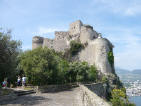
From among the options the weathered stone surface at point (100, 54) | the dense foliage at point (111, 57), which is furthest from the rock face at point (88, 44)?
the dense foliage at point (111, 57)

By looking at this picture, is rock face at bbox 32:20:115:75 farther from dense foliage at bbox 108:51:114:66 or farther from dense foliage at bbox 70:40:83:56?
dense foliage at bbox 70:40:83:56

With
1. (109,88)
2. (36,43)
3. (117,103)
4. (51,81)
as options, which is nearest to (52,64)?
(51,81)

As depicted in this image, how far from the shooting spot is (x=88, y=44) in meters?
50.5

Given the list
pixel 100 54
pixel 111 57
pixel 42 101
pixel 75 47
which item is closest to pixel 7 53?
pixel 42 101

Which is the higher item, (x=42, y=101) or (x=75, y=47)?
(x=75, y=47)

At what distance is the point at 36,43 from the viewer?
62000 millimetres

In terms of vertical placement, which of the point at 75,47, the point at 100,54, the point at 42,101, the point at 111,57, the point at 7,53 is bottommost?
the point at 42,101

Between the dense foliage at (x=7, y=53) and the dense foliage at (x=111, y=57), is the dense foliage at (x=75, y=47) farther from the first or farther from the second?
the dense foliage at (x=7, y=53)

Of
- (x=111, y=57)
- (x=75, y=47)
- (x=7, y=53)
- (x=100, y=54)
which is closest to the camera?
(x=7, y=53)

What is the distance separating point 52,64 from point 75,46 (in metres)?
31.7

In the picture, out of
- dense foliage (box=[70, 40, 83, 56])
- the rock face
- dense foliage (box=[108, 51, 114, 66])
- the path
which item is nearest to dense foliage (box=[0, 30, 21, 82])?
the path

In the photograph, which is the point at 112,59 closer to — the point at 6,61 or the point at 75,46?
the point at 75,46

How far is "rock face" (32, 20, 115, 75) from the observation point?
45438mm

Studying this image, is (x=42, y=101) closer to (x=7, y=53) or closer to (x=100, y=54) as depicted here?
(x=7, y=53)
